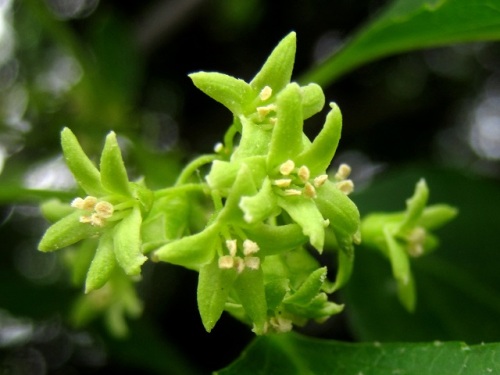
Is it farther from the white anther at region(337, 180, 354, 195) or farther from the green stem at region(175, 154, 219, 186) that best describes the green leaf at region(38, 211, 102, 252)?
the white anther at region(337, 180, 354, 195)

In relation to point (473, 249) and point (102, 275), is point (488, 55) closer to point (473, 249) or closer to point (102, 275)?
point (473, 249)

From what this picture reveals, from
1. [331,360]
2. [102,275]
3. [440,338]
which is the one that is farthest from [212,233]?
[440,338]

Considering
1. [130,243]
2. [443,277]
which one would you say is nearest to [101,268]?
[130,243]

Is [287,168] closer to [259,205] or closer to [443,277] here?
[259,205]

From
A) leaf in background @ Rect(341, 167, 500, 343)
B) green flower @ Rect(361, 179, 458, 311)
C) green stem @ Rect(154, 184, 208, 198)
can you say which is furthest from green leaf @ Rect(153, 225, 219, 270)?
leaf in background @ Rect(341, 167, 500, 343)

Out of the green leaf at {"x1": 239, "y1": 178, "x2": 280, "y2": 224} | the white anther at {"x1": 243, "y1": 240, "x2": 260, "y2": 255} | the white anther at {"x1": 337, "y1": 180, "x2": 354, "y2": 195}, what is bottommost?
the white anther at {"x1": 337, "y1": 180, "x2": 354, "y2": 195}

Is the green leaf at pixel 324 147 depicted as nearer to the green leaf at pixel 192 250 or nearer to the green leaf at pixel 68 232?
the green leaf at pixel 192 250
